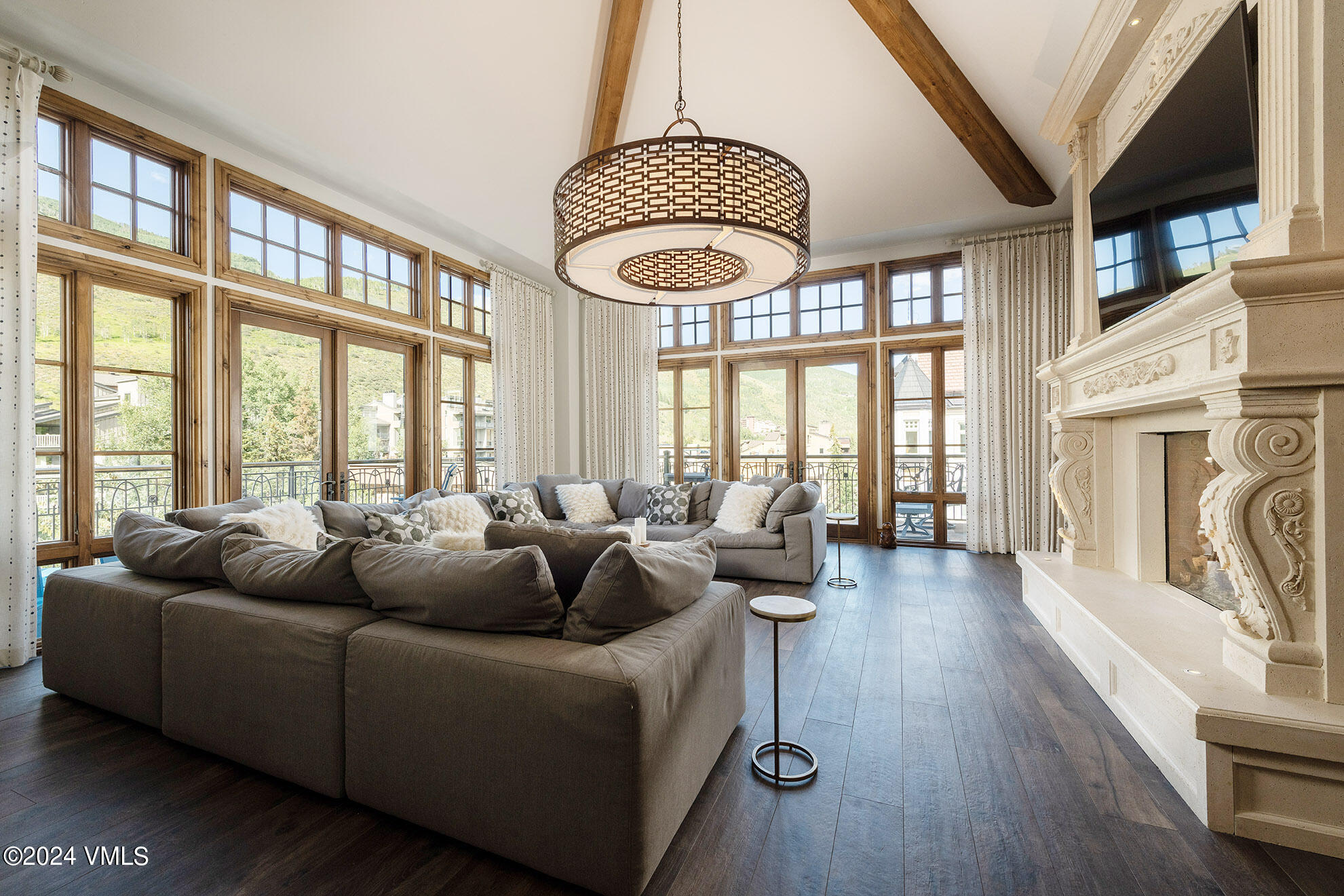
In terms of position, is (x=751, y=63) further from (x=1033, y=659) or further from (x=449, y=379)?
(x=1033, y=659)

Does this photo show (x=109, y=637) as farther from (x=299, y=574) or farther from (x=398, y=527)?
(x=398, y=527)

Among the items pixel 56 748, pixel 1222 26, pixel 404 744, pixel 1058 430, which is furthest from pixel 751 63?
pixel 56 748

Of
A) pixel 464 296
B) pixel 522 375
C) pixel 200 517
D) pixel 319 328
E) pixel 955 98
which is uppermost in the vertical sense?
pixel 955 98

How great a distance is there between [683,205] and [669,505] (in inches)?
144

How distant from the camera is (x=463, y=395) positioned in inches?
233

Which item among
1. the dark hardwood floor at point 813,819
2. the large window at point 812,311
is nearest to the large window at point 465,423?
the large window at point 812,311

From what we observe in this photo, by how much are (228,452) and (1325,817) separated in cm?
530

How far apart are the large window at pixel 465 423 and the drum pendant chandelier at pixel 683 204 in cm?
356

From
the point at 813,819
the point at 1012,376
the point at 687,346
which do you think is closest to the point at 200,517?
the point at 813,819

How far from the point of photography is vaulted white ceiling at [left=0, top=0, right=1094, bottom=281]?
3.12 meters

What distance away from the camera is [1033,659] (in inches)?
111

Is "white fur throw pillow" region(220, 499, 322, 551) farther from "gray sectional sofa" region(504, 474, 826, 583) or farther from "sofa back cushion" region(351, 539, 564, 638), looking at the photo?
"gray sectional sofa" region(504, 474, 826, 583)

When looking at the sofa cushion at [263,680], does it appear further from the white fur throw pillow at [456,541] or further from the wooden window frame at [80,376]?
the wooden window frame at [80,376]

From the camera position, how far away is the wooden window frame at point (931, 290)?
5.87 meters
